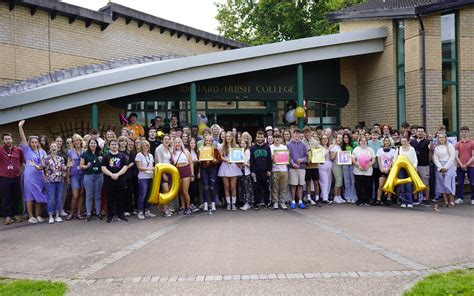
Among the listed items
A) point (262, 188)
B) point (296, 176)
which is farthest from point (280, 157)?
point (262, 188)

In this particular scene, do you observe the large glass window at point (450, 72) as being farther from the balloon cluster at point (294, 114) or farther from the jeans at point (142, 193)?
the jeans at point (142, 193)

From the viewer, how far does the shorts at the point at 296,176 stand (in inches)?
448

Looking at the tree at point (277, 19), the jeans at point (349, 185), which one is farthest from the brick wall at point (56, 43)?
the tree at point (277, 19)

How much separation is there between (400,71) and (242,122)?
17.2ft

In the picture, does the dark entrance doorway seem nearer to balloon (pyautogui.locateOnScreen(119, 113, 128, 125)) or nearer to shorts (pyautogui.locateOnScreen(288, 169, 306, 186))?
balloon (pyautogui.locateOnScreen(119, 113, 128, 125))

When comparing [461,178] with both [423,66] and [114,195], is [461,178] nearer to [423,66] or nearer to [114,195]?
[423,66]

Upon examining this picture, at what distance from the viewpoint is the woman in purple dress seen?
1020 cm

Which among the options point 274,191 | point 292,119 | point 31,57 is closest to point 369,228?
point 274,191

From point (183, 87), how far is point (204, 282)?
10460mm

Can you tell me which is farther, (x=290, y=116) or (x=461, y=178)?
(x=290, y=116)

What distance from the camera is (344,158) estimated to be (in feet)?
38.8

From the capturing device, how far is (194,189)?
1152 cm

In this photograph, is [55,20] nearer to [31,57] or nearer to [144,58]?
[31,57]

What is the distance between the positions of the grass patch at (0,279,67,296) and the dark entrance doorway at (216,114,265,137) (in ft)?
36.0
